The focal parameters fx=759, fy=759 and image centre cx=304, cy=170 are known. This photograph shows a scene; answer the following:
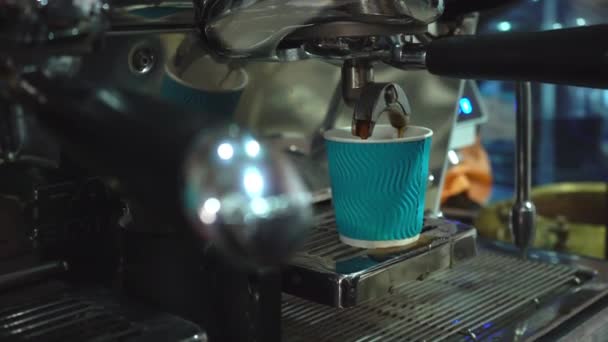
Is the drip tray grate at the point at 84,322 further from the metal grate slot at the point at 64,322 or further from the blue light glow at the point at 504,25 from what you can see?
the blue light glow at the point at 504,25

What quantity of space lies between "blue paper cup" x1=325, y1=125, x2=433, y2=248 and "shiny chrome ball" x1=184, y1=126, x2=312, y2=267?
0.74 feet

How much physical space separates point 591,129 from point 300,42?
204 centimetres

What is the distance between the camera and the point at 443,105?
0.68 metres

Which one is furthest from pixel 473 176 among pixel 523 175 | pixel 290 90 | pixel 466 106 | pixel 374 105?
pixel 374 105

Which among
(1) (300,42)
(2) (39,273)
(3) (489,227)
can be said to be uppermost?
(1) (300,42)

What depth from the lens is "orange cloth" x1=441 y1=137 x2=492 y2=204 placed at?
47.4 inches

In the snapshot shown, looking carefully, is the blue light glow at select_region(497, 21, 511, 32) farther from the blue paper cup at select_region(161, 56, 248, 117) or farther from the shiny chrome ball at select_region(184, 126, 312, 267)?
the shiny chrome ball at select_region(184, 126, 312, 267)

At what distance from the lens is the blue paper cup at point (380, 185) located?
446 millimetres

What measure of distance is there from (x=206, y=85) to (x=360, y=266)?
15cm

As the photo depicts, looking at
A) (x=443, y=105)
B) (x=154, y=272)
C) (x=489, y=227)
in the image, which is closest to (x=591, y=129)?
(x=489, y=227)

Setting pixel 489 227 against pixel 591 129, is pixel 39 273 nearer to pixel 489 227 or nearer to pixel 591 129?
pixel 489 227

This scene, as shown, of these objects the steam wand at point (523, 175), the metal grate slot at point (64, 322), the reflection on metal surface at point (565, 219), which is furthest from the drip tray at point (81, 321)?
the reflection on metal surface at point (565, 219)

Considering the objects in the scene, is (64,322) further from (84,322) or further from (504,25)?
(504,25)

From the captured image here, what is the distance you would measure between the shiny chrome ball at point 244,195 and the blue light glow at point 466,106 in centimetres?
65
